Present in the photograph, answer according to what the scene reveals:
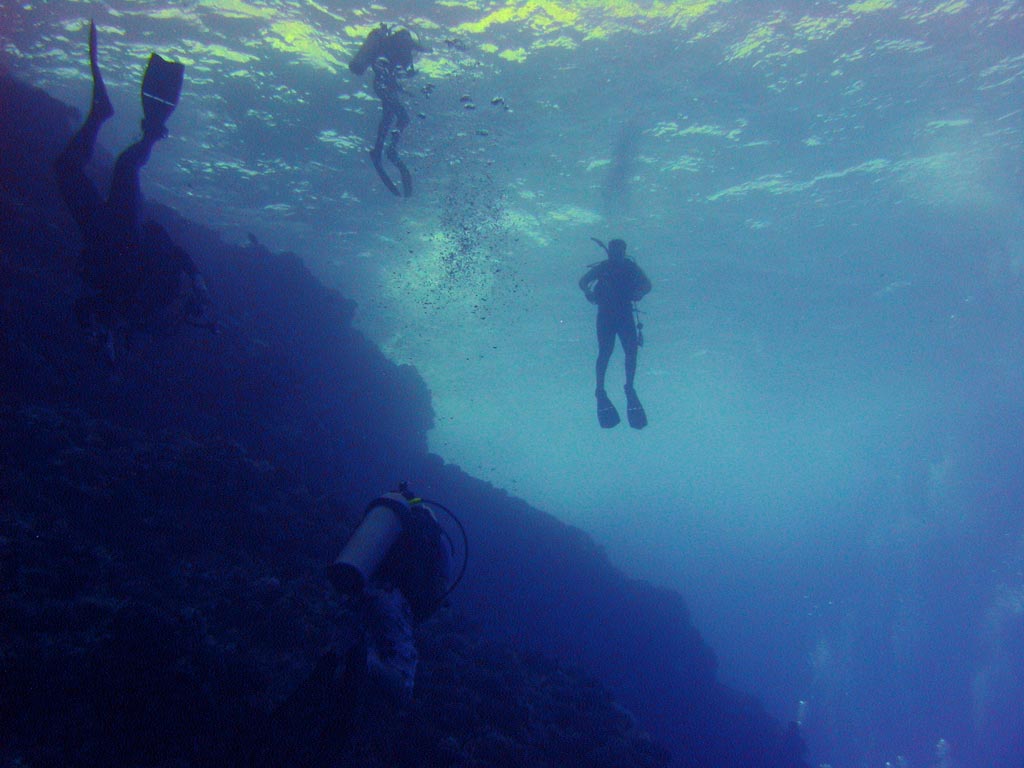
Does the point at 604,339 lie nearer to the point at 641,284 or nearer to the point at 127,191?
the point at 641,284

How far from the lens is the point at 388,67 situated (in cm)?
1103

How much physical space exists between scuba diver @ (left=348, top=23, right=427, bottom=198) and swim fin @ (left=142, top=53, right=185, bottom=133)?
4.30m

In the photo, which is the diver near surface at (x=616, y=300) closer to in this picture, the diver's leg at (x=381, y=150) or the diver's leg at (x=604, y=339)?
the diver's leg at (x=604, y=339)

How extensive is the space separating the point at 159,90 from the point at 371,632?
618 cm

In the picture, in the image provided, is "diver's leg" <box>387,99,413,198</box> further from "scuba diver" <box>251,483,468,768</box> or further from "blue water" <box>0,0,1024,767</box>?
"scuba diver" <box>251,483,468,768</box>

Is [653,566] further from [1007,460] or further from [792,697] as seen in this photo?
[1007,460]

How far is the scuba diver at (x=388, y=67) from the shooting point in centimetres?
1020

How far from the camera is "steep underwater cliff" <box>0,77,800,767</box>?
364 cm

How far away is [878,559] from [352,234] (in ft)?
386

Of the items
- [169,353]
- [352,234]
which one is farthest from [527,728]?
[352,234]

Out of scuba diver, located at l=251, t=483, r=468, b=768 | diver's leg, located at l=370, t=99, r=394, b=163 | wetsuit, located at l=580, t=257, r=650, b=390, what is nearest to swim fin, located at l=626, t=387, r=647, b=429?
wetsuit, located at l=580, t=257, r=650, b=390

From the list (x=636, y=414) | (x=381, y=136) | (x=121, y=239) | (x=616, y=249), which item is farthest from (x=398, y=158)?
(x=636, y=414)

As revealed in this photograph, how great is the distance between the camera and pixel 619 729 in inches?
283

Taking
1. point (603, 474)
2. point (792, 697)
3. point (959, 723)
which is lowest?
point (792, 697)
